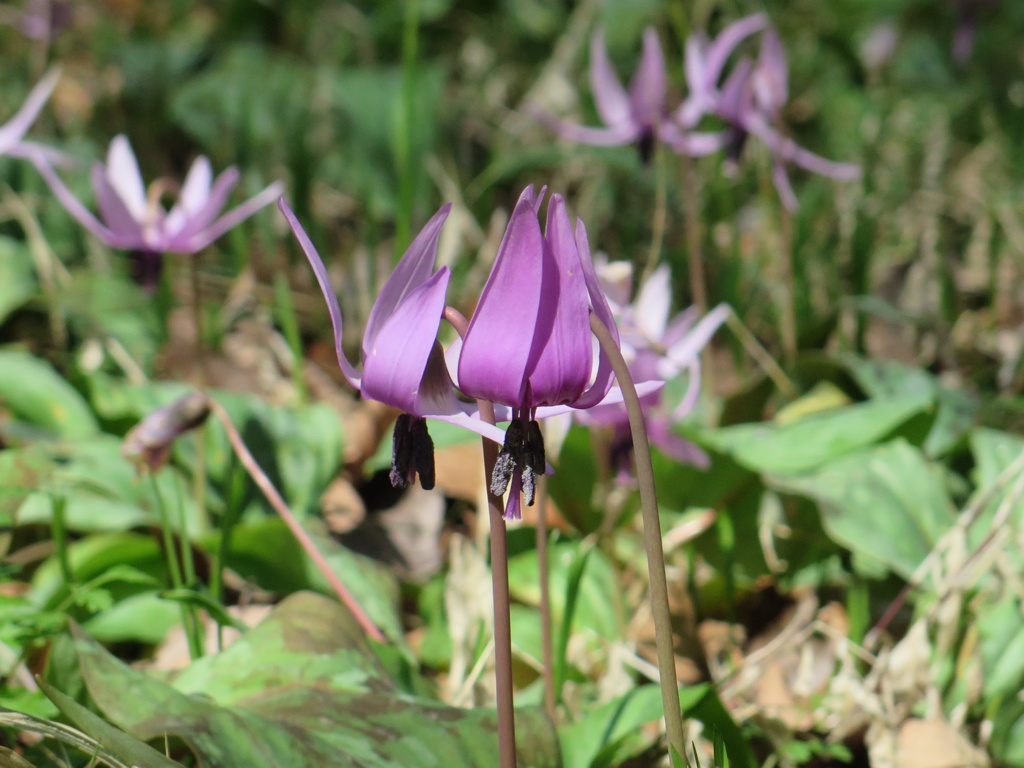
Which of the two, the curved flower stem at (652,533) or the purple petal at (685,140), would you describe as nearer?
the curved flower stem at (652,533)

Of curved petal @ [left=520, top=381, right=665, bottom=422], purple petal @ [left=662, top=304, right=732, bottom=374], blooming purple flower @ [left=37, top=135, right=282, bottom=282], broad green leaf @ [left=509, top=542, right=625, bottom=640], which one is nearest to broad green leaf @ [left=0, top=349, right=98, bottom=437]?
blooming purple flower @ [left=37, top=135, right=282, bottom=282]

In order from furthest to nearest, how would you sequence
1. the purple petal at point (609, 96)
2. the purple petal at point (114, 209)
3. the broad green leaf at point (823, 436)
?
the purple petal at point (609, 96) < the purple petal at point (114, 209) < the broad green leaf at point (823, 436)

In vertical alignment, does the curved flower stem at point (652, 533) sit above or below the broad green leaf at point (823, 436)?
above

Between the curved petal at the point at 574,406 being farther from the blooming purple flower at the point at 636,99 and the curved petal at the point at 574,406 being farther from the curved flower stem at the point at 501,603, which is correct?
the blooming purple flower at the point at 636,99

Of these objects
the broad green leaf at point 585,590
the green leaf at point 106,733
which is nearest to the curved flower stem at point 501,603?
the green leaf at point 106,733

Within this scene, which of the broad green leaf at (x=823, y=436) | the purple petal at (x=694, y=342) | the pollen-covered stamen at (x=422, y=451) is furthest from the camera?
the broad green leaf at (x=823, y=436)

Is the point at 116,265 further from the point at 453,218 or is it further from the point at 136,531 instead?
the point at 136,531

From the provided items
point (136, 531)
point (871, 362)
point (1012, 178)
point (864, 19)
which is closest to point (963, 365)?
point (871, 362)

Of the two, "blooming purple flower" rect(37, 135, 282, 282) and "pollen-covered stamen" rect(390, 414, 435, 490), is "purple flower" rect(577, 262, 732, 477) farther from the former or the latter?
"blooming purple flower" rect(37, 135, 282, 282)

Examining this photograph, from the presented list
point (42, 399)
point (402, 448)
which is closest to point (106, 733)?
point (402, 448)
